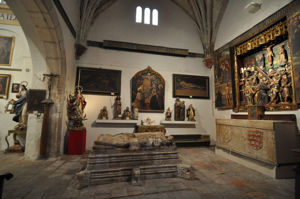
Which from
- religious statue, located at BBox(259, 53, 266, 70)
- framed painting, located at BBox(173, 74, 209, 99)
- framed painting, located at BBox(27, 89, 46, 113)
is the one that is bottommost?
framed painting, located at BBox(27, 89, 46, 113)

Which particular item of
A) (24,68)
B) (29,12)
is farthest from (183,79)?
(24,68)

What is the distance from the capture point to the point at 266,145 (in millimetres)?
3674

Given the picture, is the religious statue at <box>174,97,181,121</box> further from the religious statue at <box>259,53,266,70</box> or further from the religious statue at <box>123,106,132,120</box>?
the religious statue at <box>259,53,266,70</box>

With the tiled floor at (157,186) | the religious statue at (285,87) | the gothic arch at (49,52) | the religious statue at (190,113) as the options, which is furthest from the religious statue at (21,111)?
the religious statue at (285,87)

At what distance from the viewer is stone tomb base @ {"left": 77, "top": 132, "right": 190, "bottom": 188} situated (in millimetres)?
2933

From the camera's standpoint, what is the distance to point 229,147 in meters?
4.94

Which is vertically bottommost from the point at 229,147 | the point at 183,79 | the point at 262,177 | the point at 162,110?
the point at 262,177

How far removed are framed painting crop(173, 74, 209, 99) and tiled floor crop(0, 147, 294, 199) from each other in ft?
14.4

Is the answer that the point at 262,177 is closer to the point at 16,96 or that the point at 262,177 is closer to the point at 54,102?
the point at 54,102

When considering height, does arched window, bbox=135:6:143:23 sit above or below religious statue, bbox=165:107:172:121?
above

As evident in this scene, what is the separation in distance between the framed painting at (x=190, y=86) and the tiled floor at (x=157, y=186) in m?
4.38

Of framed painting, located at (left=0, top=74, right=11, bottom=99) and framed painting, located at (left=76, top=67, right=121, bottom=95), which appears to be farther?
Result: framed painting, located at (left=76, top=67, right=121, bottom=95)

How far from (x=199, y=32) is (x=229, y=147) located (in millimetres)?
6632

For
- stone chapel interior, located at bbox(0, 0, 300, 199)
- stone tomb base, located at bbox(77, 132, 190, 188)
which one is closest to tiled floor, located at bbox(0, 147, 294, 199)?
stone chapel interior, located at bbox(0, 0, 300, 199)
